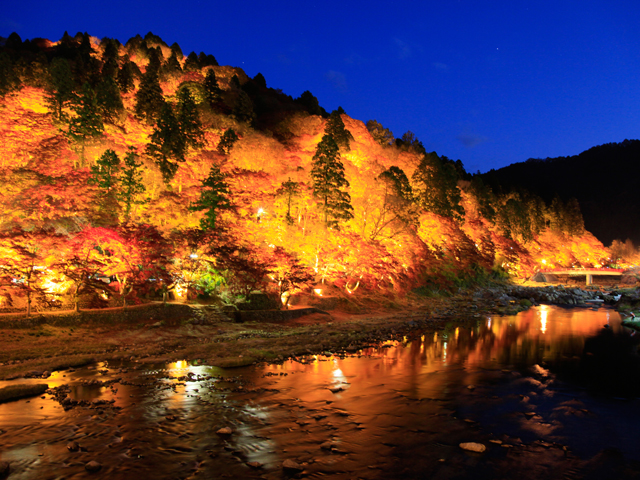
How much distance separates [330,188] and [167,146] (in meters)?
11.3

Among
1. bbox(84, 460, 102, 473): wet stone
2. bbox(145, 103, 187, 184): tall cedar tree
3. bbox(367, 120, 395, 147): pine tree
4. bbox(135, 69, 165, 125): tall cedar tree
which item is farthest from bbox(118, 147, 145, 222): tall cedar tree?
bbox(367, 120, 395, 147): pine tree

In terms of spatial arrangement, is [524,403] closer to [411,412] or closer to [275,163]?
[411,412]

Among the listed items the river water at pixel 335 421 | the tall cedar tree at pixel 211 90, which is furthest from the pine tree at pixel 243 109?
the river water at pixel 335 421

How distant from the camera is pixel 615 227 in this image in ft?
295

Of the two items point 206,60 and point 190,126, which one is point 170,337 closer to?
point 190,126

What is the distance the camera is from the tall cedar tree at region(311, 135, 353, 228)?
2455 cm

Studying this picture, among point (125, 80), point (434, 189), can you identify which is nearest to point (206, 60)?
point (125, 80)

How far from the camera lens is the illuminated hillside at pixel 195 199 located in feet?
47.9

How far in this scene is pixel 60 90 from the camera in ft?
84.7

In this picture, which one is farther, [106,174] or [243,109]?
[243,109]

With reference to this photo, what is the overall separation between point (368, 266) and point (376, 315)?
2863 mm

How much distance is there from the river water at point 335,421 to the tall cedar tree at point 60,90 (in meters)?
22.7

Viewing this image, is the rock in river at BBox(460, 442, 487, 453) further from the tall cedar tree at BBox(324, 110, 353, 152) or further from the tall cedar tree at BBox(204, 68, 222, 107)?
the tall cedar tree at BBox(204, 68, 222, 107)

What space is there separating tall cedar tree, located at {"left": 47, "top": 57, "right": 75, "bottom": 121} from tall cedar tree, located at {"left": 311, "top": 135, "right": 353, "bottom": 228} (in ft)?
55.8
